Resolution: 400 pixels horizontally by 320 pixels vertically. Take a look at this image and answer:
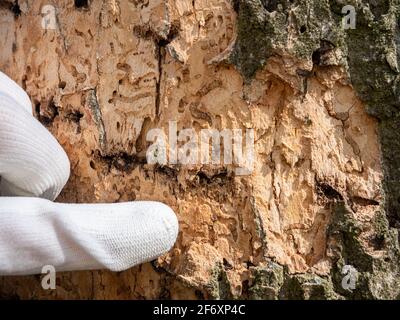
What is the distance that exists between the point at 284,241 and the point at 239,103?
1.18 ft

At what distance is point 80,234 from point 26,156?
0.22 meters

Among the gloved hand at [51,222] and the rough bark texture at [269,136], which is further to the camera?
the rough bark texture at [269,136]

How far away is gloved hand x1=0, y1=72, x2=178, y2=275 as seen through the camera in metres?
1.48

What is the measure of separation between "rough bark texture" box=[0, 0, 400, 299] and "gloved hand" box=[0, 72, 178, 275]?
11 cm

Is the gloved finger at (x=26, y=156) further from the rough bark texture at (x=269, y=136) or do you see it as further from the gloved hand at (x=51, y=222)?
the rough bark texture at (x=269, y=136)

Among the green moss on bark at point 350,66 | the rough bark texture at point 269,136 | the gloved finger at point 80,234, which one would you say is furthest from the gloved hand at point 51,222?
the green moss on bark at point 350,66

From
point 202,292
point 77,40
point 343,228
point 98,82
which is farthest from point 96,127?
point 343,228

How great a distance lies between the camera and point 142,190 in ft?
5.41

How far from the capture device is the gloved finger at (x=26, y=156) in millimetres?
1477

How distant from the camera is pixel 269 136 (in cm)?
161

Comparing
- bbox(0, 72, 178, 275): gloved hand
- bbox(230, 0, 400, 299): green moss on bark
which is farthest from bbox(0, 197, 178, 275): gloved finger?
bbox(230, 0, 400, 299): green moss on bark

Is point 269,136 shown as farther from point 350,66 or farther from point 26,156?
point 26,156

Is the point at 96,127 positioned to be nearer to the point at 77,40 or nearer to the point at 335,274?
the point at 77,40

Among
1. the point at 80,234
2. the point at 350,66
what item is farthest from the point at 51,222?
the point at 350,66
